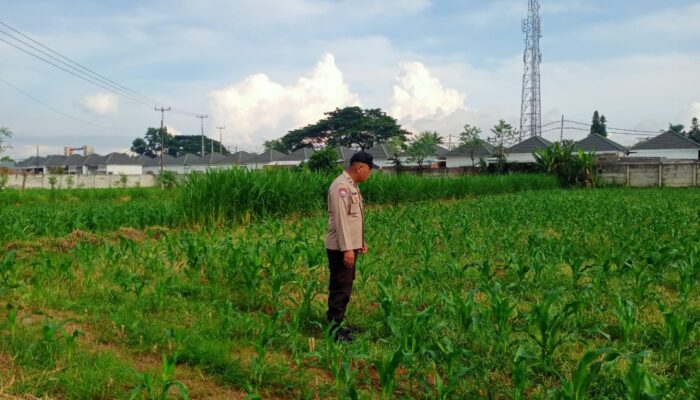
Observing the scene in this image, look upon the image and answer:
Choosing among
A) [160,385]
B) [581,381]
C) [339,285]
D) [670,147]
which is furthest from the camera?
[670,147]

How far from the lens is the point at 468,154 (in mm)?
48906

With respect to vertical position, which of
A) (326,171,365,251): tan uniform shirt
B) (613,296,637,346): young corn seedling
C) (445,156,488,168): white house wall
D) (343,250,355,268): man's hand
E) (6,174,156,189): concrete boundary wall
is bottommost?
(613,296,637,346): young corn seedling

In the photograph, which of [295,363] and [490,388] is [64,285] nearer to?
[295,363]

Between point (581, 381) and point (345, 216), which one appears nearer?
point (581, 381)

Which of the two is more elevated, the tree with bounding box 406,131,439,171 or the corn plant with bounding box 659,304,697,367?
the tree with bounding box 406,131,439,171

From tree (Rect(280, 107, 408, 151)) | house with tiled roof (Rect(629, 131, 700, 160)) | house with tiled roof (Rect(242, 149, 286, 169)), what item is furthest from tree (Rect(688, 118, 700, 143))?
house with tiled roof (Rect(242, 149, 286, 169))

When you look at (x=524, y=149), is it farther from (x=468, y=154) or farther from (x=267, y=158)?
(x=267, y=158)

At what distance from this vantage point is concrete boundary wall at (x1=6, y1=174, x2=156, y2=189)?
36.0 meters

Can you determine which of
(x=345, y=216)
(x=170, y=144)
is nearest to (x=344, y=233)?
(x=345, y=216)

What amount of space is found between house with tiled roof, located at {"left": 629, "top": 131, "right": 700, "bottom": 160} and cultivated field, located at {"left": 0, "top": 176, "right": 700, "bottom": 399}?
40.7 meters

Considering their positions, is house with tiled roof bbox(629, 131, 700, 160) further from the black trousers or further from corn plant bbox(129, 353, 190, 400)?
corn plant bbox(129, 353, 190, 400)

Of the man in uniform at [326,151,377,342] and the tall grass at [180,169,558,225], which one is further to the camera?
the tall grass at [180,169,558,225]

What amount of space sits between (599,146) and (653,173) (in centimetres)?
1676

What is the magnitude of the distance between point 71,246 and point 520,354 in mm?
7564
